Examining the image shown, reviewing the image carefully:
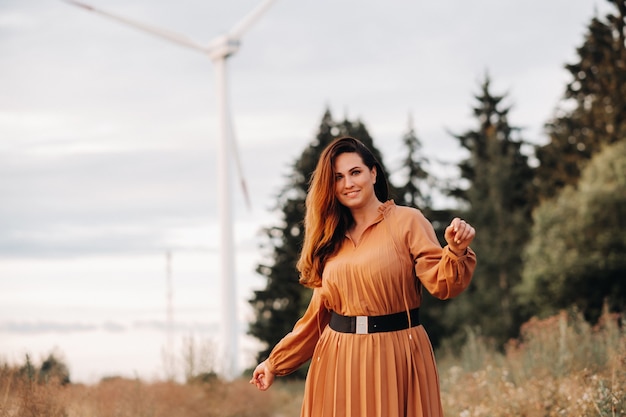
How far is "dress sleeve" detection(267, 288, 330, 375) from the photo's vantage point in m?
4.49

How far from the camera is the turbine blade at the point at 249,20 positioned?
68.3ft

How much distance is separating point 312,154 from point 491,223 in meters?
8.50

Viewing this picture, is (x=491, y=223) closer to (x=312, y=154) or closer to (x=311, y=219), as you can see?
(x=312, y=154)

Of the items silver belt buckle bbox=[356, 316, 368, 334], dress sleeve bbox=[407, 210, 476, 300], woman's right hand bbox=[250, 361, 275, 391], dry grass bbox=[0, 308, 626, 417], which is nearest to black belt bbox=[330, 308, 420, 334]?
silver belt buckle bbox=[356, 316, 368, 334]

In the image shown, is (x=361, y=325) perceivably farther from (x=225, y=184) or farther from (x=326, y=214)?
(x=225, y=184)

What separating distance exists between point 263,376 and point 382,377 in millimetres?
821

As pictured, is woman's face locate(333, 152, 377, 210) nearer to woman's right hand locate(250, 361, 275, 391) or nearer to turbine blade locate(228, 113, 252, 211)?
woman's right hand locate(250, 361, 275, 391)

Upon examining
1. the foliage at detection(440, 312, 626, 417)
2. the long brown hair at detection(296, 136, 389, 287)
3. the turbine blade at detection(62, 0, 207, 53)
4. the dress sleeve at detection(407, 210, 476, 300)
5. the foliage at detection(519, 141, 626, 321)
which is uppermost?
the turbine blade at detection(62, 0, 207, 53)

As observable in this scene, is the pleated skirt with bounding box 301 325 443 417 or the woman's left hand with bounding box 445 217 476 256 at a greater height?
the woman's left hand with bounding box 445 217 476 256

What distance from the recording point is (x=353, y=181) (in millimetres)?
4348

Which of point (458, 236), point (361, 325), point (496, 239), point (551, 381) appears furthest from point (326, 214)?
point (496, 239)

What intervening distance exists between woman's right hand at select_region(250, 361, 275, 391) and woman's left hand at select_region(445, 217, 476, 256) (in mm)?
1326

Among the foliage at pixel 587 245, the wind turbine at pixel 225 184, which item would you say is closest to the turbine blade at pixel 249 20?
the wind turbine at pixel 225 184

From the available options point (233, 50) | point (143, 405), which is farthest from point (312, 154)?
point (143, 405)
